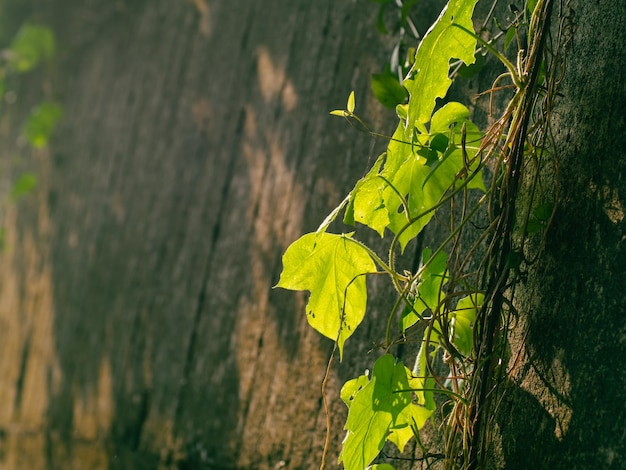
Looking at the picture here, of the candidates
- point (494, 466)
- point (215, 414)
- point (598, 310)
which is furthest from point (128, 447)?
point (598, 310)

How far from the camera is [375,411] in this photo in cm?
104

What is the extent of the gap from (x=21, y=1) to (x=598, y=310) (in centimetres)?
406

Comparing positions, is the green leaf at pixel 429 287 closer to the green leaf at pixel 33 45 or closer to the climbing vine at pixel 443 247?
the climbing vine at pixel 443 247

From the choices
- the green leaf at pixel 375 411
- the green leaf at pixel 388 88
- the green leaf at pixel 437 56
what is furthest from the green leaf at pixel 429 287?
the green leaf at pixel 388 88

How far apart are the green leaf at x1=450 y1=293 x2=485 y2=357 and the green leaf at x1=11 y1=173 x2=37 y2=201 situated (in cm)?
299

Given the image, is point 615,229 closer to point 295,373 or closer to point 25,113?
point 295,373

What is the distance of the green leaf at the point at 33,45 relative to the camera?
12.4 feet

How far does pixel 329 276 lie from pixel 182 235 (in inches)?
51.5

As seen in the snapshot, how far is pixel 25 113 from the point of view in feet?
13.3

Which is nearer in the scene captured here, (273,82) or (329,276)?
(329,276)

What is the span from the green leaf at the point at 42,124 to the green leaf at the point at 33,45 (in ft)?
1.14

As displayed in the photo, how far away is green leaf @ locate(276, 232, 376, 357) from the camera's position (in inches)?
45.8

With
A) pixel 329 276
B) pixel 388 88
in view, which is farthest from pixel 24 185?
pixel 329 276

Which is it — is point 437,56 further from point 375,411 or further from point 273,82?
point 273,82
